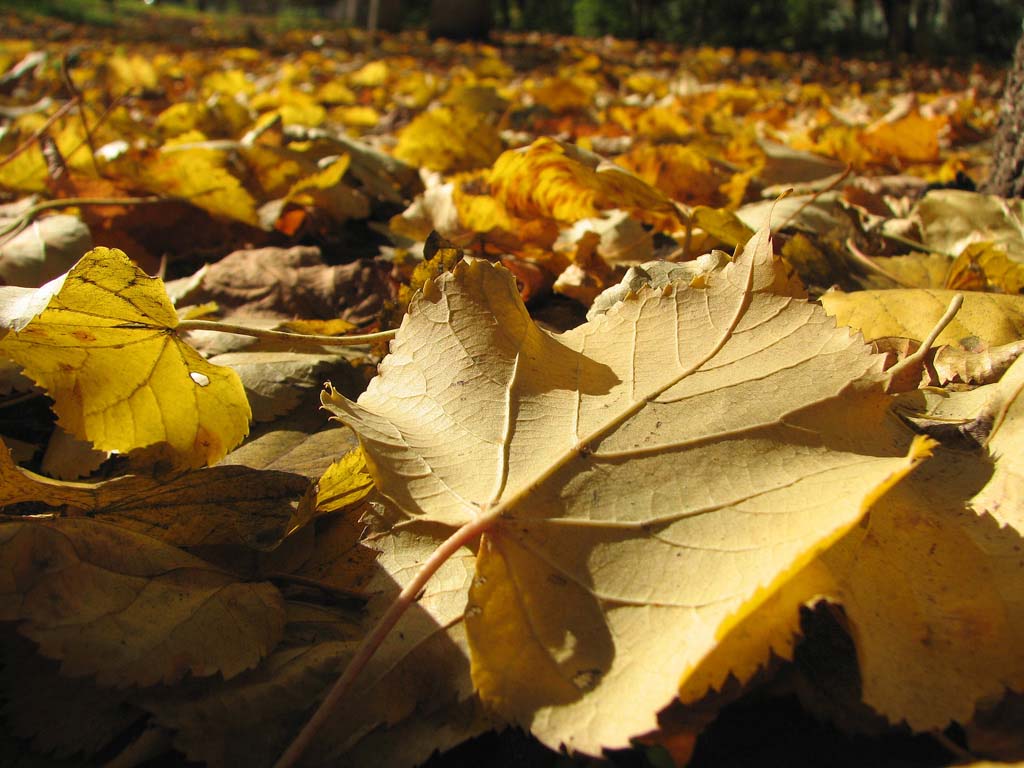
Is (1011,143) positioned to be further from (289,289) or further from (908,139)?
(289,289)

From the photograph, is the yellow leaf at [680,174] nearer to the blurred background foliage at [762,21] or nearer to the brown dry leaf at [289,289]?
the brown dry leaf at [289,289]

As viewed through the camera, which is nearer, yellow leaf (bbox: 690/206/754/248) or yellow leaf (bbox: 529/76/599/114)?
yellow leaf (bbox: 690/206/754/248)

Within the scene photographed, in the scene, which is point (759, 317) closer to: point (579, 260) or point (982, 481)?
point (982, 481)

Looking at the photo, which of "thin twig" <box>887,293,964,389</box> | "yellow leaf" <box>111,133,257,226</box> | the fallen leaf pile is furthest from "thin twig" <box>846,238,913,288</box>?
"yellow leaf" <box>111,133,257,226</box>

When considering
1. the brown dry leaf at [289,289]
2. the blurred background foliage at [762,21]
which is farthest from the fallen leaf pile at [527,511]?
the blurred background foliage at [762,21]

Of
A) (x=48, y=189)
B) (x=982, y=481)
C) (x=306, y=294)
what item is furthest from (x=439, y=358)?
(x=48, y=189)

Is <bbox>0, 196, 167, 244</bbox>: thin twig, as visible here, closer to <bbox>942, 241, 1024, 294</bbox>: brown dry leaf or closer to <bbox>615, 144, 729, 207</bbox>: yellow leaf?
<bbox>615, 144, 729, 207</bbox>: yellow leaf
